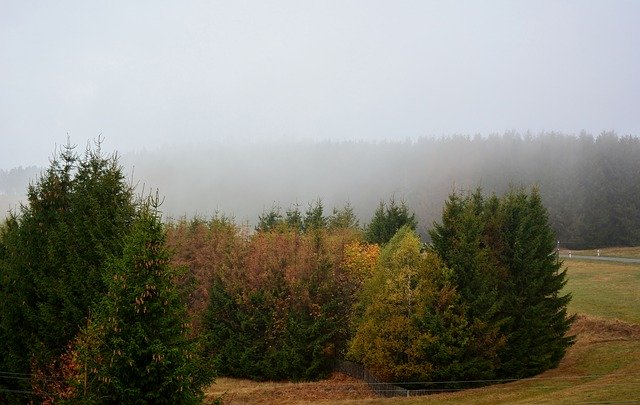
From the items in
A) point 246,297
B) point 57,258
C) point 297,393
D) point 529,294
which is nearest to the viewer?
point 57,258

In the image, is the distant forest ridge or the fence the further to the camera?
the distant forest ridge

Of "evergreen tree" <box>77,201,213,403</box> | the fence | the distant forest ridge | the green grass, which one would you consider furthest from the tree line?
the distant forest ridge

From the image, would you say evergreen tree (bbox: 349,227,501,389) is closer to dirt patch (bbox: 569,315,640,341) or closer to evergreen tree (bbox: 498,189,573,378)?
evergreen tree (bbox: 498,189,573,378)

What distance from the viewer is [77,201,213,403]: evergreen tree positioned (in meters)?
13.6

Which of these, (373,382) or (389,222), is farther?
(389,222)

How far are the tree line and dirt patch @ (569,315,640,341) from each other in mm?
3276

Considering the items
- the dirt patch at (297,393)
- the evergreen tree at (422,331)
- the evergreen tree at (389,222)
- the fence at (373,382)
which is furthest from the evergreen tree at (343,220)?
the evergreen tree at (422,331)

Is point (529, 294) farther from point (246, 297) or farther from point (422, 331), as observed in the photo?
point (246, 297)

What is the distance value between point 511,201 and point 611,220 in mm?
87763

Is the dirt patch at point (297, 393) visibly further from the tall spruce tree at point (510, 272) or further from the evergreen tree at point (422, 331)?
the tall spruce tree at point (510, 272)

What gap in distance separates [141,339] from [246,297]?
95.9 ft

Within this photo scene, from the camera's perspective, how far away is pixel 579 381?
28016mm

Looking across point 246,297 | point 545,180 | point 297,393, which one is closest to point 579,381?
point 297,393

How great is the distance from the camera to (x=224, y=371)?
140 feet
